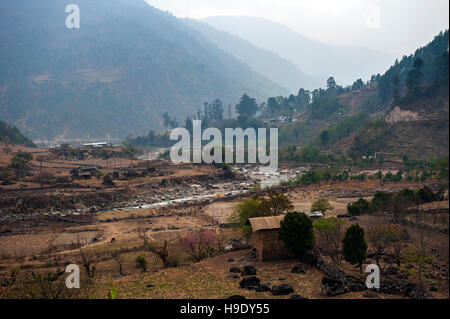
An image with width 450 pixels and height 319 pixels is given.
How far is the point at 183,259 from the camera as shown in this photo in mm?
21344

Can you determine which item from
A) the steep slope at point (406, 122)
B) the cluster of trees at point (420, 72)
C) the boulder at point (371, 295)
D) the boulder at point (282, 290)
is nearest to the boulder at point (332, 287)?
the boulder at point (371, 295)

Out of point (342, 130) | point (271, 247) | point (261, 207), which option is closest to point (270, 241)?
point (271, 247)

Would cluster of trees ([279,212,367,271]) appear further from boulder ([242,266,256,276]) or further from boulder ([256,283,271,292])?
boulder ([256,283,271,292])

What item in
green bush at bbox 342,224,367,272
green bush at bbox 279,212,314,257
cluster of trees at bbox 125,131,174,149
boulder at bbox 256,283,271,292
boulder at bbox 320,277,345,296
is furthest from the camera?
cluster of trees at bbox 125,131,174,149

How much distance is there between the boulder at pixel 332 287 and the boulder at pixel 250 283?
270 centimetres

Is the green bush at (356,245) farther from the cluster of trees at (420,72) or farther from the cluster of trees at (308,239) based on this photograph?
the cluster of trees at (420,72)

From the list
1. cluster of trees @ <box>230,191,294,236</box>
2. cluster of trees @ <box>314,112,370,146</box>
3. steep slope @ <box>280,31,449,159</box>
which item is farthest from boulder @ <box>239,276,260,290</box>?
cluster of trees @ <box>314,112,370,146</box>

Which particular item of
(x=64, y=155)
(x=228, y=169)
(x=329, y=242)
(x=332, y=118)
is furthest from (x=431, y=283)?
(x=332, y=118)

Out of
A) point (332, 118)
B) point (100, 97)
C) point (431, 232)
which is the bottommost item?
point (431, 232)

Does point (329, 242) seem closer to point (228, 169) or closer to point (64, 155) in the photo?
point (228, 169)

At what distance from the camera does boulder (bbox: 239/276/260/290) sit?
14495mm

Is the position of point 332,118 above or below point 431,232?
above

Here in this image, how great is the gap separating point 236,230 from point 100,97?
582ft

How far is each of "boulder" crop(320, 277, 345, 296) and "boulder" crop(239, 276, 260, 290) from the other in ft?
8.87
